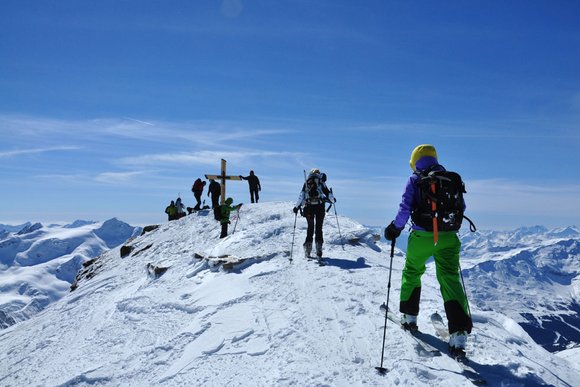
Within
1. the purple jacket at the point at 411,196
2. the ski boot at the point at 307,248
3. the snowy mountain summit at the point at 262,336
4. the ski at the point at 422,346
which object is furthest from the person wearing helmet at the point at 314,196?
the purple jacket at the point at 411,196

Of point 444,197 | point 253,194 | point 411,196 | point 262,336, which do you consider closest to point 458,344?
point 444,197

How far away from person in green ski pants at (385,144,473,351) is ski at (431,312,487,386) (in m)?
0.13

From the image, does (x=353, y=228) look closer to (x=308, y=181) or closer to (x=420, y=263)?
(x=308, y=181)

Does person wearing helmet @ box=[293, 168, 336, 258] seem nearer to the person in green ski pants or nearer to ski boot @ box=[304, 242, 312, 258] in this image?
ski boot @ box=[304, 242, 312, 258]

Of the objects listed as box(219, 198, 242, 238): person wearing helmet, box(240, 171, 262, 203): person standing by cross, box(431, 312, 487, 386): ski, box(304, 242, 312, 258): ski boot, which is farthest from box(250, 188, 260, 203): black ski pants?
box(431, 312, 487, 386): ski

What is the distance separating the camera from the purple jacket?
251 inches

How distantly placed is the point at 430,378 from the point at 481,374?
2.47ft

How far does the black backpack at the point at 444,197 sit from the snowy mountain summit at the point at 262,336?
6.63ft

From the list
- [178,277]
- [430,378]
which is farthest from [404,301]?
[178,277]

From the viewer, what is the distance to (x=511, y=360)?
6062 mm

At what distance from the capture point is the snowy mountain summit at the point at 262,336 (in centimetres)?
596

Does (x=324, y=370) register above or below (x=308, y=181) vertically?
→ below

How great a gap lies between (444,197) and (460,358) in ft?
7.85

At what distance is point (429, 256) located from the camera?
638 centimetres
